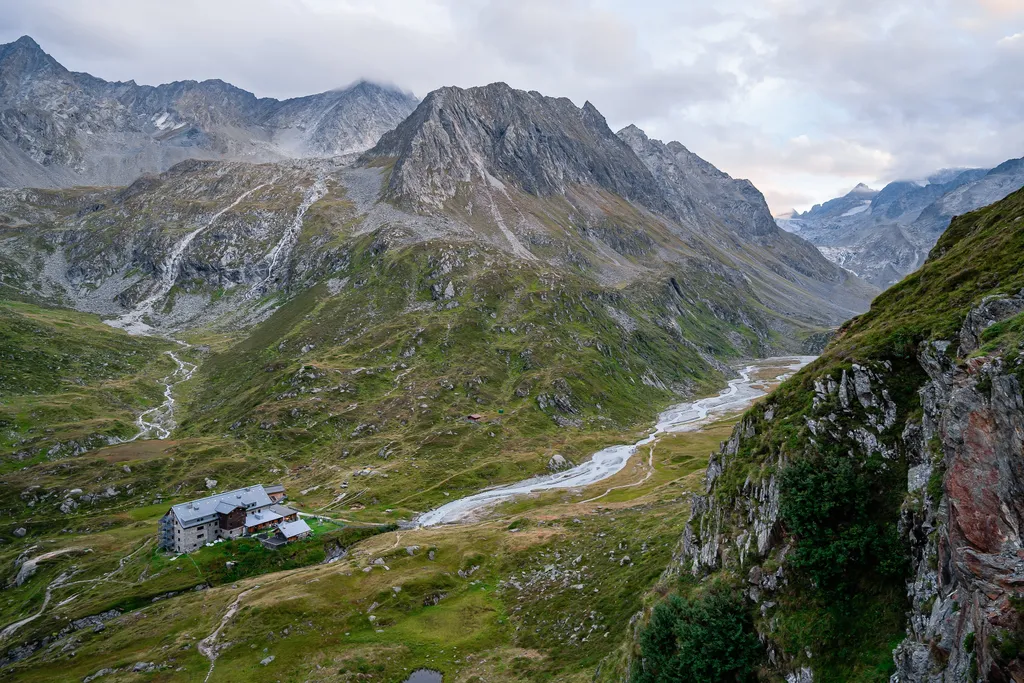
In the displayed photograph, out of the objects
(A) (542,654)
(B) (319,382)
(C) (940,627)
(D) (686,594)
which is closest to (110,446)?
(B) (319,382)

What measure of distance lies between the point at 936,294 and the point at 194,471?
162 m

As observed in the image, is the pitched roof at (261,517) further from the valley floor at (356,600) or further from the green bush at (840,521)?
the green bush at (840,521)

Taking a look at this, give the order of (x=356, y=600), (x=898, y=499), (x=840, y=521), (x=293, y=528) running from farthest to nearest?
1. (x=293, y=528)
2. (x=356, y=600)
3. (x=840, y=521)
4. (x=898, y=499)

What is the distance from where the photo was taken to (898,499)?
37.3 m

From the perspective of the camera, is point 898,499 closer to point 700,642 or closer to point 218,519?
point 700,642

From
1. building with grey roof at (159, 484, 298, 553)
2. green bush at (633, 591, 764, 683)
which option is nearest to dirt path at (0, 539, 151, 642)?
building with grey roof at (159, 484, 298, 553)

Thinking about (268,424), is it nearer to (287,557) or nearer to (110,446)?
(110,446)

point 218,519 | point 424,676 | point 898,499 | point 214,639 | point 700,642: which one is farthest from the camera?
point 218,519

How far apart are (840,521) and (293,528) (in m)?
96.7

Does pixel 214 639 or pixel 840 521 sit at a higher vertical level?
pixel 840 521

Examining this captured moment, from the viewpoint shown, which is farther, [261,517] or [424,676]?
[261,517]

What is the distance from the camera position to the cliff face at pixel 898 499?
2769cm

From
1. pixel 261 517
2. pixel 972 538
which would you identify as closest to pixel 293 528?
pixel 261 517

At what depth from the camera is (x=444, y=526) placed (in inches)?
4424
